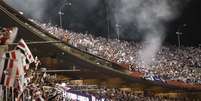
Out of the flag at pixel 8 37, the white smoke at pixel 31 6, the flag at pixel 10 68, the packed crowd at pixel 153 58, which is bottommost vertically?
the flag at pixel 10 68

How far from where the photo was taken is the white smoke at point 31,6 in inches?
1703

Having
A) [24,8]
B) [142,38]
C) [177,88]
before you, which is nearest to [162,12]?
[142,38]

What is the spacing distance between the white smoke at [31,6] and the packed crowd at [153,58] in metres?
2.88

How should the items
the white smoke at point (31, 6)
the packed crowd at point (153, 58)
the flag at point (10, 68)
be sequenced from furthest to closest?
the white smoke at point (31, 6)
the packed crowd at point (153, 58)
the flag at point (10, 68)

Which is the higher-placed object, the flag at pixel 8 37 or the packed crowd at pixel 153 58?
the packed crowd at pixel 153 58

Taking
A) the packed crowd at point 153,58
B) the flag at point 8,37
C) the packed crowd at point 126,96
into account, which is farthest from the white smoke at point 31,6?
the flag at point 8,37

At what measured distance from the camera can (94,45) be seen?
40375 millimetres

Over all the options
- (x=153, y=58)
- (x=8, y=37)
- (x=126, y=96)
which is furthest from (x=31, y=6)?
(x=8, y=37)

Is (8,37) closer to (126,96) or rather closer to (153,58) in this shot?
(126,96)

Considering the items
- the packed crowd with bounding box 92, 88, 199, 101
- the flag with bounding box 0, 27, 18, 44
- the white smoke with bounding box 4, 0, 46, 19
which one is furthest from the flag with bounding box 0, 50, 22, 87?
the white smoke with bounding box 4, 0, 46, 19

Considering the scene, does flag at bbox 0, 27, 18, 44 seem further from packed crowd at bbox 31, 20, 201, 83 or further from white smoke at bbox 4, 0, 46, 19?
white smoke at bbox 4, 0, 46, 19

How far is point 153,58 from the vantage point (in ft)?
175

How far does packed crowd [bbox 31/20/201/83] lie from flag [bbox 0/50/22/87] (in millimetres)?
27351

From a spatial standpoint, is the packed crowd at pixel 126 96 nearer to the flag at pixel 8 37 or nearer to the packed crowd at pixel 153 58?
the packed crowd at pixel 153 58
